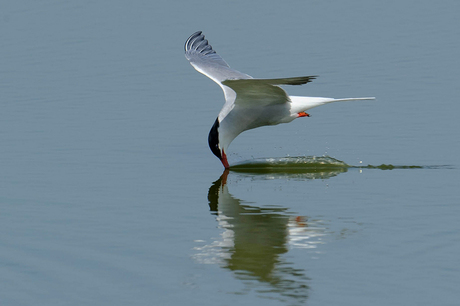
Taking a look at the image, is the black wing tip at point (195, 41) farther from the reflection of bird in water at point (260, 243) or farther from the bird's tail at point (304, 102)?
the reflection of bird in water at point (260, 243)

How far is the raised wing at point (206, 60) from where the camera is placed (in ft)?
41.3

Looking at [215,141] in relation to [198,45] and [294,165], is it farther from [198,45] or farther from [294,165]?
[198,45]

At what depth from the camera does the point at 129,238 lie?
7.39 m

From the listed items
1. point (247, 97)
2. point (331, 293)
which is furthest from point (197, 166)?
point (331, 293)

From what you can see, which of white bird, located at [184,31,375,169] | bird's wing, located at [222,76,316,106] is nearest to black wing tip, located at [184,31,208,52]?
white bird, located at [184,31,375,169]

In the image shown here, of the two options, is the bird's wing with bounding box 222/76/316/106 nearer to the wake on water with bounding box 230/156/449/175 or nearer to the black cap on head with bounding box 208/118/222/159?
the black cap on head with bounding box 208/118/222/159

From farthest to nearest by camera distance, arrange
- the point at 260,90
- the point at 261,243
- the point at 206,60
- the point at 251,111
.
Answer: the point at 206,60, the point at 251,111, the point at 260,90, the point at 261,243

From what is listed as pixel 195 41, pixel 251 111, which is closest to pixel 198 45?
pixel 195 41

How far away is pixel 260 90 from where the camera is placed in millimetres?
10570

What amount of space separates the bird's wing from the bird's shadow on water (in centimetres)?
128

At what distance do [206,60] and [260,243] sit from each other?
689 cm

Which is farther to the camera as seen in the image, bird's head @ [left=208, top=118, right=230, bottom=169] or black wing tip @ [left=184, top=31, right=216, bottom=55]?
black wing tip @ [left=184, top=31, right=216, bottom=55]

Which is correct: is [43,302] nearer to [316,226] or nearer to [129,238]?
[129,238]

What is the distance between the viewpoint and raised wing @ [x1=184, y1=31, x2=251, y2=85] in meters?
12.6
